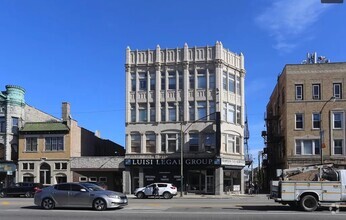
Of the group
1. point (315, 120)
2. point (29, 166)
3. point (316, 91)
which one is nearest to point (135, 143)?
point (29, 166)

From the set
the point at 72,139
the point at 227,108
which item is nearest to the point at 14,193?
the point at 72,139

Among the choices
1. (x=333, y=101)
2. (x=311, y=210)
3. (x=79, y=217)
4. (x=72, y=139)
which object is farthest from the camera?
(x=72, y=139)

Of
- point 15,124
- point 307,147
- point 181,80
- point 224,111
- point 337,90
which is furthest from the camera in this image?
point 15,124

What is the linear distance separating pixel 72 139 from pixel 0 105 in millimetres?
9554

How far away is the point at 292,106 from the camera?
5212 centimetres

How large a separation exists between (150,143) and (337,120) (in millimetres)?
19938

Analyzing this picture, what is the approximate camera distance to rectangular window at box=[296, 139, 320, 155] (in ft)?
168

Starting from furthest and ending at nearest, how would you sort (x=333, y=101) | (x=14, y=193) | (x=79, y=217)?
(x=333, y=101), (x=14, y=193), (x=79, y=217)

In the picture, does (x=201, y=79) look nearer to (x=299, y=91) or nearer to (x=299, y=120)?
(x=299, y=91)

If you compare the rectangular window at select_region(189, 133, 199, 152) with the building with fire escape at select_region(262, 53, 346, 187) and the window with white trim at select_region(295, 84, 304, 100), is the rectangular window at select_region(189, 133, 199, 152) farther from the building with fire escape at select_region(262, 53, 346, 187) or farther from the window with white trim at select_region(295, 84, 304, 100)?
the window with white trim at select_region(295, 84, 304, 100)

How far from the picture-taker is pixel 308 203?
74.9 feet

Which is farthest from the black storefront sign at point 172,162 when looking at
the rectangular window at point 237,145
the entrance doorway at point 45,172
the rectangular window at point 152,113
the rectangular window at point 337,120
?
the rectangular window at point 337,120

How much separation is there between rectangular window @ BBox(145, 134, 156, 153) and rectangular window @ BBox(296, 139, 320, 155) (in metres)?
15.4

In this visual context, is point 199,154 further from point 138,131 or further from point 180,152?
point 138,131
